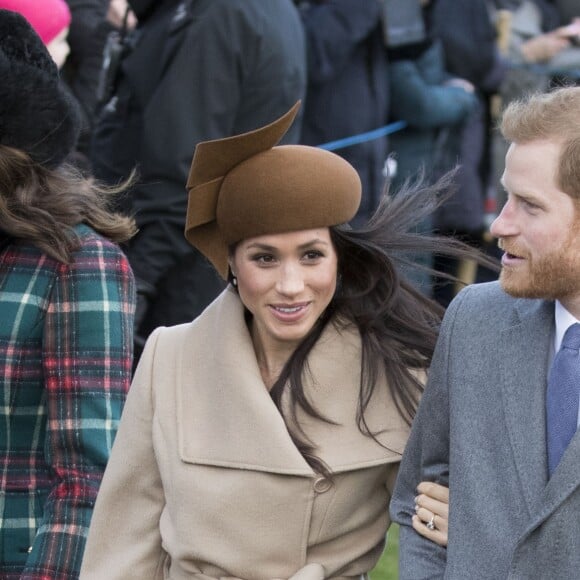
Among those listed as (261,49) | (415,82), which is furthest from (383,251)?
(415,82)

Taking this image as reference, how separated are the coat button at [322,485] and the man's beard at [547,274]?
32.4 inches

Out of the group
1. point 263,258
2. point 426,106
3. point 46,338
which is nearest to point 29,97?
point 46,338

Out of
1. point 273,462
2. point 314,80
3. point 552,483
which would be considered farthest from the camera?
point 314,80

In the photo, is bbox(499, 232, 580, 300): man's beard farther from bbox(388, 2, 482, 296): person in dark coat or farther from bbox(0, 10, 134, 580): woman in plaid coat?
bbox(388, 2, 482, 296): person in dark coat

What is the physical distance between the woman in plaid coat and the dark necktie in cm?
112

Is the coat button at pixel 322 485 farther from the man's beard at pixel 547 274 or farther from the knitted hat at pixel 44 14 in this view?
the knitted hat at pixel 44 14

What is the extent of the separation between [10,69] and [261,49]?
2247 mm

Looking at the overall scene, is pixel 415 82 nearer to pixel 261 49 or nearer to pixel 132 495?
pixel 261 49

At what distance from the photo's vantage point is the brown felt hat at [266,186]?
3590 millimetres

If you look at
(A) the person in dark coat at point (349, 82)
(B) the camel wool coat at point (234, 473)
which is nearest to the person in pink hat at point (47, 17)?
(A) the person in dark coat at point (349, 82)

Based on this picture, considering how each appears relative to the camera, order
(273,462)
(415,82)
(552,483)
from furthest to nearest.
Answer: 1. (415,82)
2. (273,462)
3. (552,483)

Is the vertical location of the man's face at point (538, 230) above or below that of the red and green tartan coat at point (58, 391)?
above

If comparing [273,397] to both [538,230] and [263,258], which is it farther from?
[538,230]

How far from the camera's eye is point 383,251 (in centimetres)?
384
